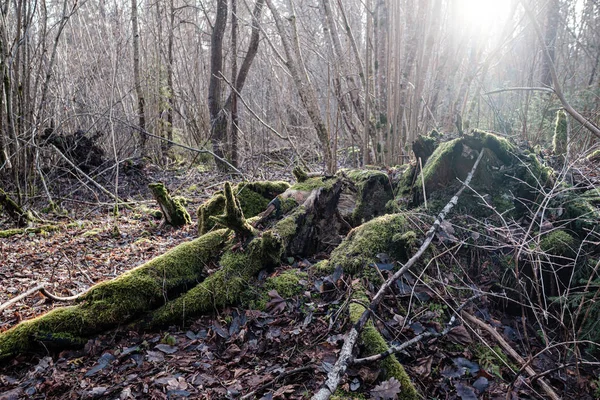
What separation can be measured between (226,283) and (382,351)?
4.95ft

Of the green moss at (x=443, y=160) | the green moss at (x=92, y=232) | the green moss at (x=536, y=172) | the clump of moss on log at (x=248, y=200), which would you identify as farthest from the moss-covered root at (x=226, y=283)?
the green moss at (x=92, y=232)

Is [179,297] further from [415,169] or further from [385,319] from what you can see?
[415,169]

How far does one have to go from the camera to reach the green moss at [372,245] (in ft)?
10.8

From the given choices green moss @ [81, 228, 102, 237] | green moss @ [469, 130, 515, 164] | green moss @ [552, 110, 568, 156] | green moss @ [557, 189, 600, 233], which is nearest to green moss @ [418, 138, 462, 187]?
green moss @ [469, 130, 515, 164]

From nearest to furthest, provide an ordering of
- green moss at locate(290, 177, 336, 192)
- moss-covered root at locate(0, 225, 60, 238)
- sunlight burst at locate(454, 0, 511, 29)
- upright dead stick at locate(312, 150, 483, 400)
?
upright dead stick at locate(312, 150, 483, 400)
green moss at locate(290, 177, 336, 192)
sunlight burst at locate(454, 0, 511, 29)
moss-covered root at locate(0, 225, 60, 238)

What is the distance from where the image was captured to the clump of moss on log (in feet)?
17.1

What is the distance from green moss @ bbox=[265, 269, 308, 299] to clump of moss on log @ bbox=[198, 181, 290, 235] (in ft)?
5.95

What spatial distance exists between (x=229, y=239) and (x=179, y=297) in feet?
2.50

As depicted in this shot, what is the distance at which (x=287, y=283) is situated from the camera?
337 centimetres

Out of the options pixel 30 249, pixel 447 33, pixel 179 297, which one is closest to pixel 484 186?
pixel 179 297

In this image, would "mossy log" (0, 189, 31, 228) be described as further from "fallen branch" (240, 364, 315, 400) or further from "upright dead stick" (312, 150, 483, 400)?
"upright dead stick" (312, 150, 483, 400)

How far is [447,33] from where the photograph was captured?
629 cm

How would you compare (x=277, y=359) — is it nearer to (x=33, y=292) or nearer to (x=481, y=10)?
(x=33, y=292)

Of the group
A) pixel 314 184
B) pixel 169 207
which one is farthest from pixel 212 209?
pixel 314 184
